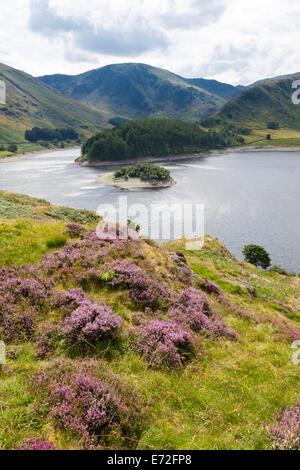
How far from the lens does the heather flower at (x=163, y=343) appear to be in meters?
7.77

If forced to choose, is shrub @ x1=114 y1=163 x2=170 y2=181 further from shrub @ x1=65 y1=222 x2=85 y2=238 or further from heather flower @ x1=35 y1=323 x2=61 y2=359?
heather flower @ x1=35 y1=323 x2=61 y2=359

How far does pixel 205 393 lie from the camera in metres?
6.74

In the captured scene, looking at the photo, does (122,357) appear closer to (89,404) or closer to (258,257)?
(89,404)

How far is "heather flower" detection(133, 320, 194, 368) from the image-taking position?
7.77 m

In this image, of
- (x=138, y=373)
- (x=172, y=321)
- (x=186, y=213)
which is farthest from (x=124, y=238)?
(x=186, y=213)

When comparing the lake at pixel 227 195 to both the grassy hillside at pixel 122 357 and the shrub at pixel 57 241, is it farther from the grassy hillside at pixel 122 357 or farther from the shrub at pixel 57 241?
the shrub at pixel 57 241

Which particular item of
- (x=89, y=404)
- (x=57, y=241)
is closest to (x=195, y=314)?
(x=89, y=404)

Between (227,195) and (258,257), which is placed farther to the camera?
(227,195)

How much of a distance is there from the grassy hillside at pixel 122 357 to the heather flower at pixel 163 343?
1.4 inches

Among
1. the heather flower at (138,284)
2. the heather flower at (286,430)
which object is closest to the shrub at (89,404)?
the heather flower at (286,430)

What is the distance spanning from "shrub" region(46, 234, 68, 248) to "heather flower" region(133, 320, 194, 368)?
6664mm

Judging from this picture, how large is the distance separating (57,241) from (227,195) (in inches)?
4195

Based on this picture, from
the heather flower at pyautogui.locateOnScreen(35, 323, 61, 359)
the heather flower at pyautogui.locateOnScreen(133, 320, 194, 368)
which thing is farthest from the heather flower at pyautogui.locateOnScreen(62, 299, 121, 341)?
the heather flower at pyautogui.locateOnScreen(133, 320, 194, 368)

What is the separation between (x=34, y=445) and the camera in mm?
4332
